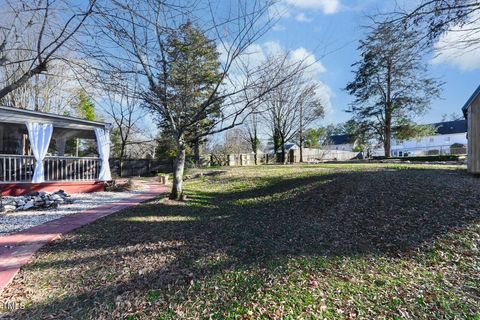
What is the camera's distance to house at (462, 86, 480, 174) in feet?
22.0

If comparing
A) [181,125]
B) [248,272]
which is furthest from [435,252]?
[181,125]

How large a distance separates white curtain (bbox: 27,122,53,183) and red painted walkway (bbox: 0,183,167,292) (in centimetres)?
335

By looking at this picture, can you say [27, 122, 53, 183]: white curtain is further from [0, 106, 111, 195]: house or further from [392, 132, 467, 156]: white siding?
[392, 132, 467, 156]: white siding

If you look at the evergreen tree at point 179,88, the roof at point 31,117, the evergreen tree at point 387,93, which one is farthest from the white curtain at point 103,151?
the evergreen tree at point 387,93

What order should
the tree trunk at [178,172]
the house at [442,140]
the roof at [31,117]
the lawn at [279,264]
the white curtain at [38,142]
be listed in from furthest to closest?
the house at [442,140], the white curtain at [38,142], the roof at [31,117], the tree trunk at [178,172], the lawn at [279,264]

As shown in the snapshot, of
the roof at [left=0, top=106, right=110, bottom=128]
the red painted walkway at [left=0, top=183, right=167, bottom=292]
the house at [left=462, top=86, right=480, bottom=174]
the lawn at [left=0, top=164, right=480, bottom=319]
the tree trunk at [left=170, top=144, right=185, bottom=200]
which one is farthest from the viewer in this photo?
the roof at [left=0, top=106, right=110, bottom=128]

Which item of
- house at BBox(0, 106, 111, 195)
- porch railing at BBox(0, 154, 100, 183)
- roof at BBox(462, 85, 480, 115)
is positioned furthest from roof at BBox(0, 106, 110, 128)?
roof at BBox(462, 85, 480, 115)

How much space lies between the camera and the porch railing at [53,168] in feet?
25.3

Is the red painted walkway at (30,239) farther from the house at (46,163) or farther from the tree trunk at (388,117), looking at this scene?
the tree trunk at (388,117)

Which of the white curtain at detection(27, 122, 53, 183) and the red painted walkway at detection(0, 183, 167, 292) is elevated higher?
the white curtain at detection(27, 122, 53, 183)

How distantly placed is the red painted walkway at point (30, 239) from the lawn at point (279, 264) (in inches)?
5.9

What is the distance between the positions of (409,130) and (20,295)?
78.3ft

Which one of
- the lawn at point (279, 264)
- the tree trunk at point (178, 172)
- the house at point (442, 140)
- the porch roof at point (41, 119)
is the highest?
the house at point (442, 140)

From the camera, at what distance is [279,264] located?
2924mm
